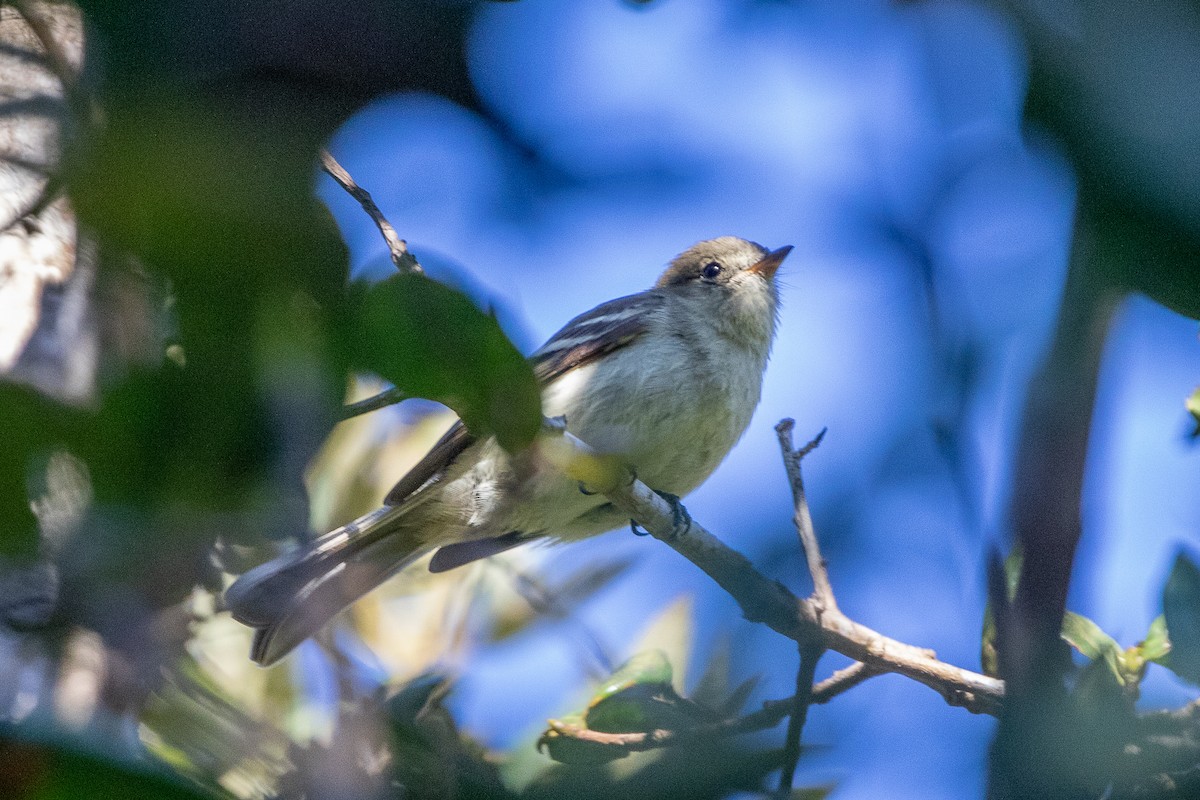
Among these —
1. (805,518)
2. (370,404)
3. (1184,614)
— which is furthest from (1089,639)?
(370,404)

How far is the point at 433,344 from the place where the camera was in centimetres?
105

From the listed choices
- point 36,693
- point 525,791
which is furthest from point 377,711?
point 36,693

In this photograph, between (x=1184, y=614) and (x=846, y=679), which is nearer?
(x=1184, y=614)

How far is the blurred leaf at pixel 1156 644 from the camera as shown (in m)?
2.29

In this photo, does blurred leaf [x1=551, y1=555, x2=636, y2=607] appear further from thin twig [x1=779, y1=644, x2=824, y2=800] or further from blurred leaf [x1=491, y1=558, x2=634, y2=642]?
thin twig [x1=779, y1=644, x2=824, y2=800]

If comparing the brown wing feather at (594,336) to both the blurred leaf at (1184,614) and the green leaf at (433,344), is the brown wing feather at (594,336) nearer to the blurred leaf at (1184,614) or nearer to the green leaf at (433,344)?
the blurred leaf at (1184,614)

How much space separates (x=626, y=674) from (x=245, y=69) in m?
1.38

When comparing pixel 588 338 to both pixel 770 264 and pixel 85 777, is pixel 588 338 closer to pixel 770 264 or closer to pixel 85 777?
pixel 770 264

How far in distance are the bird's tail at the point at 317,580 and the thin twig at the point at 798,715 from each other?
0.85 metres

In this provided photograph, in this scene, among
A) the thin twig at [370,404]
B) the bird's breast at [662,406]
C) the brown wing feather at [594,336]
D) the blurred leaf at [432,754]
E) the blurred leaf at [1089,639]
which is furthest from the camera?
the brown wing feather at [594,336]

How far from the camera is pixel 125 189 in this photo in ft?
3.07

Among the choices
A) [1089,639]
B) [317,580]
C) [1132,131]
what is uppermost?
[1132,131]

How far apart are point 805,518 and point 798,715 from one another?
2.57 feet

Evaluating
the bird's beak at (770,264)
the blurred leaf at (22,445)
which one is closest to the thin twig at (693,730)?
the blurred leaf at (22,445)
